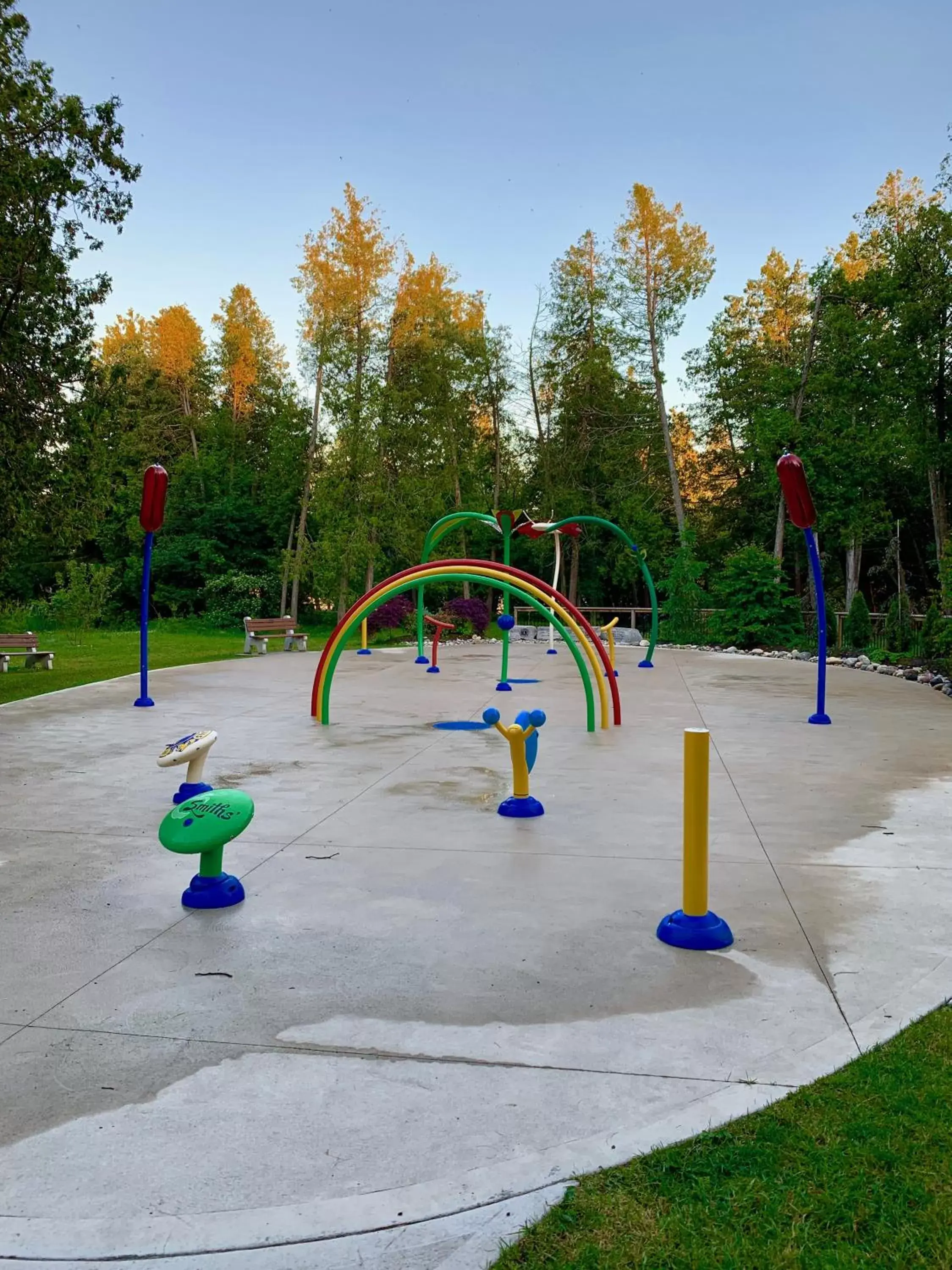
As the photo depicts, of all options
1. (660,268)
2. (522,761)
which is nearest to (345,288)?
(660,268)

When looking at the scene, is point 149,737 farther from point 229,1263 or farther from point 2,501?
point 229,1263

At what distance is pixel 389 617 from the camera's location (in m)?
23.2

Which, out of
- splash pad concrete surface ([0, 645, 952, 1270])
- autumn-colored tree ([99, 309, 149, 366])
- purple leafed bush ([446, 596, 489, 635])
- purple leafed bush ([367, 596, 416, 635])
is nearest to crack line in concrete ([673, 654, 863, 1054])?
splash pad concrete surface ([0, 645, 952, 1270])

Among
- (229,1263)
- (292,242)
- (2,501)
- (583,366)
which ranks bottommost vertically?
(229,1263)

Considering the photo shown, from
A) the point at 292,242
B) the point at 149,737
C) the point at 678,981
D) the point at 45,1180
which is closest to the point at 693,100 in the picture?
the point at 292,242

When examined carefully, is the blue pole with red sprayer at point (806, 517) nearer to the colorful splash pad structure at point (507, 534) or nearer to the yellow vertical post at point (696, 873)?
the colorful splash pad structure at point (507, 534)

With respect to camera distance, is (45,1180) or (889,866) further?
(889,866)

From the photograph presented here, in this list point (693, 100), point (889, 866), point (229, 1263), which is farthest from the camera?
point (693, 100)

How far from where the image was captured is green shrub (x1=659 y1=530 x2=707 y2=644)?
22.7 m

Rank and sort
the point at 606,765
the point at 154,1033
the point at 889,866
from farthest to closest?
the point at 606,765, the point at 889,866, the point at 154,1033

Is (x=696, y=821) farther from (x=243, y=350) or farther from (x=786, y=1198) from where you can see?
(x=243, y=350)

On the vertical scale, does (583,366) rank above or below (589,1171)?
above

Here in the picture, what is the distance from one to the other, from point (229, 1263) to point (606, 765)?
5.59 m

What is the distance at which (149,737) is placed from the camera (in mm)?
8414
